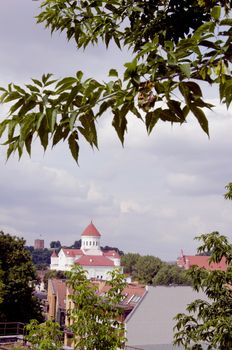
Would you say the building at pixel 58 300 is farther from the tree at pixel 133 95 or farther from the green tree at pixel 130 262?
the green tree at pixel 130 262

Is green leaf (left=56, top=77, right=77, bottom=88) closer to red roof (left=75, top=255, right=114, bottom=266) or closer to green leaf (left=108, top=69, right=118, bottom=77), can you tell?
green leaf (left=108, top=69, right=118, bottom=77)

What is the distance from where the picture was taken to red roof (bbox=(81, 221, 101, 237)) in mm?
139000

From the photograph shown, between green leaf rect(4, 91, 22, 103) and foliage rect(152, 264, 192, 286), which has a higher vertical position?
green leaf rect(4, 91, 22, 103)

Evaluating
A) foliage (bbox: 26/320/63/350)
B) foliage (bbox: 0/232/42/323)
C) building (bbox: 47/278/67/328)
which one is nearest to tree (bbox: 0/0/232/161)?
foliage (bbox: 26/320/63/350)

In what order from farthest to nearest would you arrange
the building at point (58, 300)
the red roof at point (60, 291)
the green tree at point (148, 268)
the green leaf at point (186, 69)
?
the green tree at point (148, 268)
the red roof at point (60, 291)
the building at point (58, 300)
the green leaf at point (186, 69)

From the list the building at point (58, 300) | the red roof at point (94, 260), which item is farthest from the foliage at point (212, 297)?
the red roof at point (94, 260)

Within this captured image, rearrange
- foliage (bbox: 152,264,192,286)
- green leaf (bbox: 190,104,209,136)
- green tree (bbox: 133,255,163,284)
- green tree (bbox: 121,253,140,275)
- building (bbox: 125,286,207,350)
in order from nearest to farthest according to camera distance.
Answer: green leaf (bbox: 190,104,209,136), building (bbox: 125,286,207,350), foliage (bbox: 152,264,192,286), green tree (bbox: 133,255,163,284), green tree (bbox: 121,253,140,275)

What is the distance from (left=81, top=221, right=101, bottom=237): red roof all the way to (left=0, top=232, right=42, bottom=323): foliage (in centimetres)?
9654

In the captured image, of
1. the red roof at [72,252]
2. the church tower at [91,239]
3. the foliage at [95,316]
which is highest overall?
the church tower at [91,239]

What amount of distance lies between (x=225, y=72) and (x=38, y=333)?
36.3ft

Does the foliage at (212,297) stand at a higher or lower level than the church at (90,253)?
lower

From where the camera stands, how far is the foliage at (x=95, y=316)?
9.57 meters

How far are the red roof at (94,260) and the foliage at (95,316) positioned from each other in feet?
381

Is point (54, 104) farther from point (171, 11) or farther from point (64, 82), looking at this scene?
point (171, 11)
